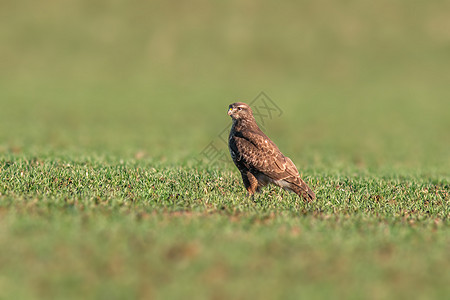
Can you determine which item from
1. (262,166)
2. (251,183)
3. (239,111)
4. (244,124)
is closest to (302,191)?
(262,166)

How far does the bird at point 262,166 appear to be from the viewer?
380 inches

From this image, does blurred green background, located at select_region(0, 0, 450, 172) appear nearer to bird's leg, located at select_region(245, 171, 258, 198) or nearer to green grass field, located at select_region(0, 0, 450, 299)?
green grass field, located at select_region(0, 0, 450, 299)

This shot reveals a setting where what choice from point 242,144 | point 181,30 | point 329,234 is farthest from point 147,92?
point 329,234

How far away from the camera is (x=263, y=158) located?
32.2 feet

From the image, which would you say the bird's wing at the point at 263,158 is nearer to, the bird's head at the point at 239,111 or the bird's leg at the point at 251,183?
the bird's leg at the point at 251,183

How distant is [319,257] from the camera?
6.16m

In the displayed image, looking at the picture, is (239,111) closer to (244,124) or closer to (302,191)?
(244,124)

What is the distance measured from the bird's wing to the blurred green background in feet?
19.7

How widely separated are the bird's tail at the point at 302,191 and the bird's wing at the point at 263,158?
18 cm

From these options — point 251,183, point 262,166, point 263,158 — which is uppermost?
point 263,158

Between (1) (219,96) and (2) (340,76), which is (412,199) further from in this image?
(2) (340,76)

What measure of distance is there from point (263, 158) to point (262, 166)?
163mm

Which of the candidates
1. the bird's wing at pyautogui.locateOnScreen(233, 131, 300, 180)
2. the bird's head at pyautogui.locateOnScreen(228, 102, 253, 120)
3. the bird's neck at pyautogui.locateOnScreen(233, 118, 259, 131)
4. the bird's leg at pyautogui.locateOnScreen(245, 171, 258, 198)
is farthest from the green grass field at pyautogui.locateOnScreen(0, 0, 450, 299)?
the bird's head at pyautogui.locateOnScreen(228, 102, 253, 120)

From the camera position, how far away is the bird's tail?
31.0ft
